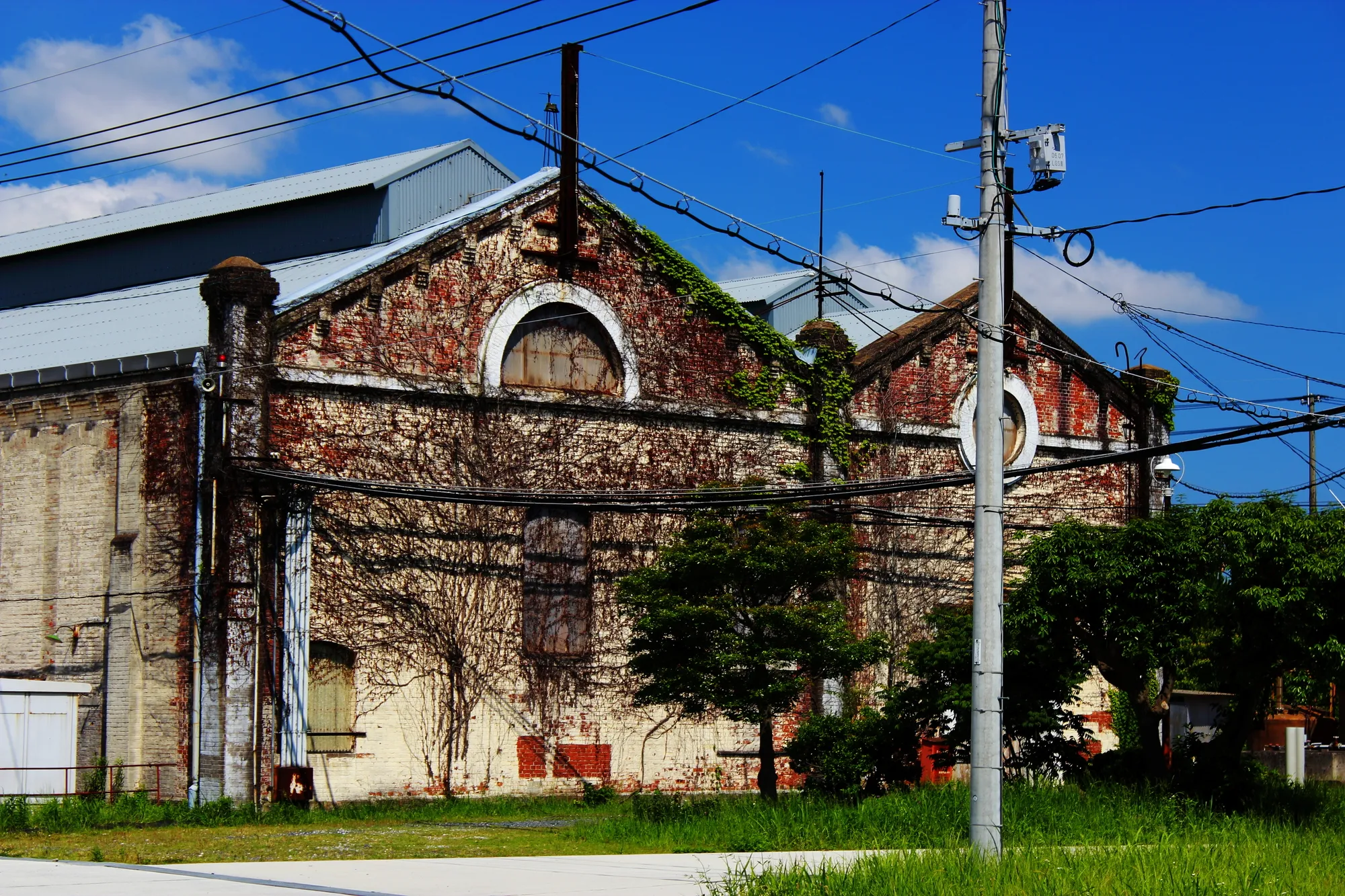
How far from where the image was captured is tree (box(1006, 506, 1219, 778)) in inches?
798

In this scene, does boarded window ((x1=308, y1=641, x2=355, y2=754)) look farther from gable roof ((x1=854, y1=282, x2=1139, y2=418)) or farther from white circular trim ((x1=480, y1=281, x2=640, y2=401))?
gable roof ((x1=854, y1=282, x2=1139, y2=418))

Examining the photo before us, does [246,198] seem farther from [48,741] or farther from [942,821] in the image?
[942,821]

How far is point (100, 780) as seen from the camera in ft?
75.0

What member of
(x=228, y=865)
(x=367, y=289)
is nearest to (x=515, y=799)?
(x=367, y=289)

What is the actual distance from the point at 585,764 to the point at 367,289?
8.10 meters

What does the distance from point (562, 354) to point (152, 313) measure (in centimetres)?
761

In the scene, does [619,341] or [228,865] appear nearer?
[228,865]

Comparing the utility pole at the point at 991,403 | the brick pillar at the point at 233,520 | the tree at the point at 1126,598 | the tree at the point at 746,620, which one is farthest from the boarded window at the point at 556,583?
the utility pole at the point at 991,403

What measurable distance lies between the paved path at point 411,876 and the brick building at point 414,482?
762 cm

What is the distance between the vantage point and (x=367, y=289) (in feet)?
78.9

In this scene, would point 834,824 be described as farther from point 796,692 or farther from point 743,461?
point 743,461

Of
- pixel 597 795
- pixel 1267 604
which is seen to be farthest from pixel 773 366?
pixel 1267 604

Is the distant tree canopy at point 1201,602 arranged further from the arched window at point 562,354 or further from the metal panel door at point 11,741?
the metal panel door at point 11,741

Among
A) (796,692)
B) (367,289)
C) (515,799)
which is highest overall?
(367,289)
